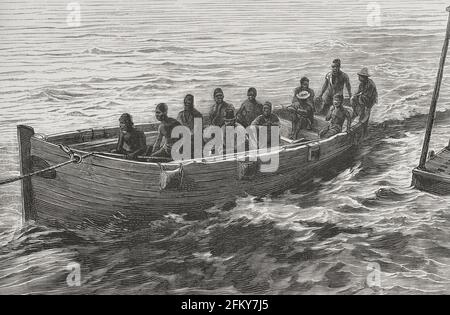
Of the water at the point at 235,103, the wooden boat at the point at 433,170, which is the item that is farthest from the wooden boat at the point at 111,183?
the wooden boat at the point at 433,170

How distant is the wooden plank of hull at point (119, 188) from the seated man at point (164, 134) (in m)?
0.29

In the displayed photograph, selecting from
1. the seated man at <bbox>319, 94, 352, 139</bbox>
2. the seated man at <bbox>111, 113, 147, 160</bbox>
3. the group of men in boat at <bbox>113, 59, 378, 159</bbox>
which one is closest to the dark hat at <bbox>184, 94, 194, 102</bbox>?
the group of men in boat at <bbox>113, 59, 378, 159</bbox>

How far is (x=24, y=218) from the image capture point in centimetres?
512

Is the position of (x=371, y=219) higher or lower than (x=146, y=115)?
lower

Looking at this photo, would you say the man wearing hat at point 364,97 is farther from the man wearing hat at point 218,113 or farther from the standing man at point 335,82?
the man wearing hat at point 218,113

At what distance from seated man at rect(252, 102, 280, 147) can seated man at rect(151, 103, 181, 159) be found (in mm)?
761

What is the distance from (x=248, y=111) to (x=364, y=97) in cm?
110

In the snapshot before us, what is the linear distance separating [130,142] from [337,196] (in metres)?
1.90

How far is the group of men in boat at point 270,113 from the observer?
525cm

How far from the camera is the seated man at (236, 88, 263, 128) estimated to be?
5457 mm
